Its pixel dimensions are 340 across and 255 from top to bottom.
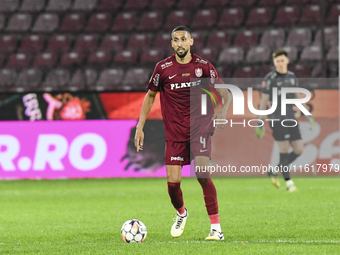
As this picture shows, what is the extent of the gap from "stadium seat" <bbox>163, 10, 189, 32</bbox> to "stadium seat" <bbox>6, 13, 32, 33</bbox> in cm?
402

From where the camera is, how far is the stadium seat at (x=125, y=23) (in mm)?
17031

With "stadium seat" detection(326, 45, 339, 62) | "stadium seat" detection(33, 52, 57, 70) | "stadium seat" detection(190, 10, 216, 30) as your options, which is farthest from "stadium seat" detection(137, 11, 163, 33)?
"stadium seat" detection(326, 45, 339, 62)

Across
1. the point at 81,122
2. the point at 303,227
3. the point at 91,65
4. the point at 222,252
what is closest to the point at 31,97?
the point at 81,122

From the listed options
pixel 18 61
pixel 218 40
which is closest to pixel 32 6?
pixel 18 61

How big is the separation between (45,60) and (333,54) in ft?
24.2

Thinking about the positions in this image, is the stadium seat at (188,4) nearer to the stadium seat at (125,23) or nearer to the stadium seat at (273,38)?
the stadium seat at (125,23)

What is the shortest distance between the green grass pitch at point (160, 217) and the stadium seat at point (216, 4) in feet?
22.8

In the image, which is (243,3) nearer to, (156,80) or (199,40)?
(199,40)

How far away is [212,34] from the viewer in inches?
639

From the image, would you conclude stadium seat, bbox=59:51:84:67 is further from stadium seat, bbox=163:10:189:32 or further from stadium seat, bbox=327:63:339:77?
stadium seat, bbox=327:63:339:77

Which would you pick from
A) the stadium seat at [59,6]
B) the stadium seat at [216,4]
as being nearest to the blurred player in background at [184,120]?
the stadium seat at [216,4]

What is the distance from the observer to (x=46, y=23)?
57.3 ft

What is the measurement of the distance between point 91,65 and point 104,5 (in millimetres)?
2550

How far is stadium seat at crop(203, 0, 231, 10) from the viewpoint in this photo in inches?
673
